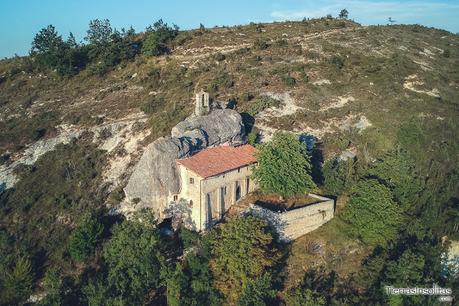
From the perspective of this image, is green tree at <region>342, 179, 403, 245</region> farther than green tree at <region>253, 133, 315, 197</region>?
No

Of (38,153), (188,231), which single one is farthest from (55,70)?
(188,231)

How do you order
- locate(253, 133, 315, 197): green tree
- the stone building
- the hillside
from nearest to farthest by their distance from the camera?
the stone building
locate(253, 133, 315, 197): green tree
the hillside

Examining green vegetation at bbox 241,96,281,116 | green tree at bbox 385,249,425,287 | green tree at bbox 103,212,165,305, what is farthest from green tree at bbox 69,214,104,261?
green tree at bbox 385,249,425,287

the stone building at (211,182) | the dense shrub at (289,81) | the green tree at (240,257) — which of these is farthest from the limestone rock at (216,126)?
the dense shrub at (289,81)

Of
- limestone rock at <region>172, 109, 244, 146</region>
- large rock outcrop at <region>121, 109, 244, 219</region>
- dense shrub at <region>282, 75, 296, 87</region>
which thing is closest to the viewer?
large rock outcrop at <region>121, 109, 244, 219</region>

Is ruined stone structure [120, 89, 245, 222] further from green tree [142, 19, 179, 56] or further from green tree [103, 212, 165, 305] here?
green tree [142, 19, 179, 56]

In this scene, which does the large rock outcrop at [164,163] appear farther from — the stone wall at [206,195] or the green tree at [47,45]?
the green tree at [47,45]

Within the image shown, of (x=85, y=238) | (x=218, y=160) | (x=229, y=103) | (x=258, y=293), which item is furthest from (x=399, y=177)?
(x=85, y=238)

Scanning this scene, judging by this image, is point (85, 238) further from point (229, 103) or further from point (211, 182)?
point (229, 103)
